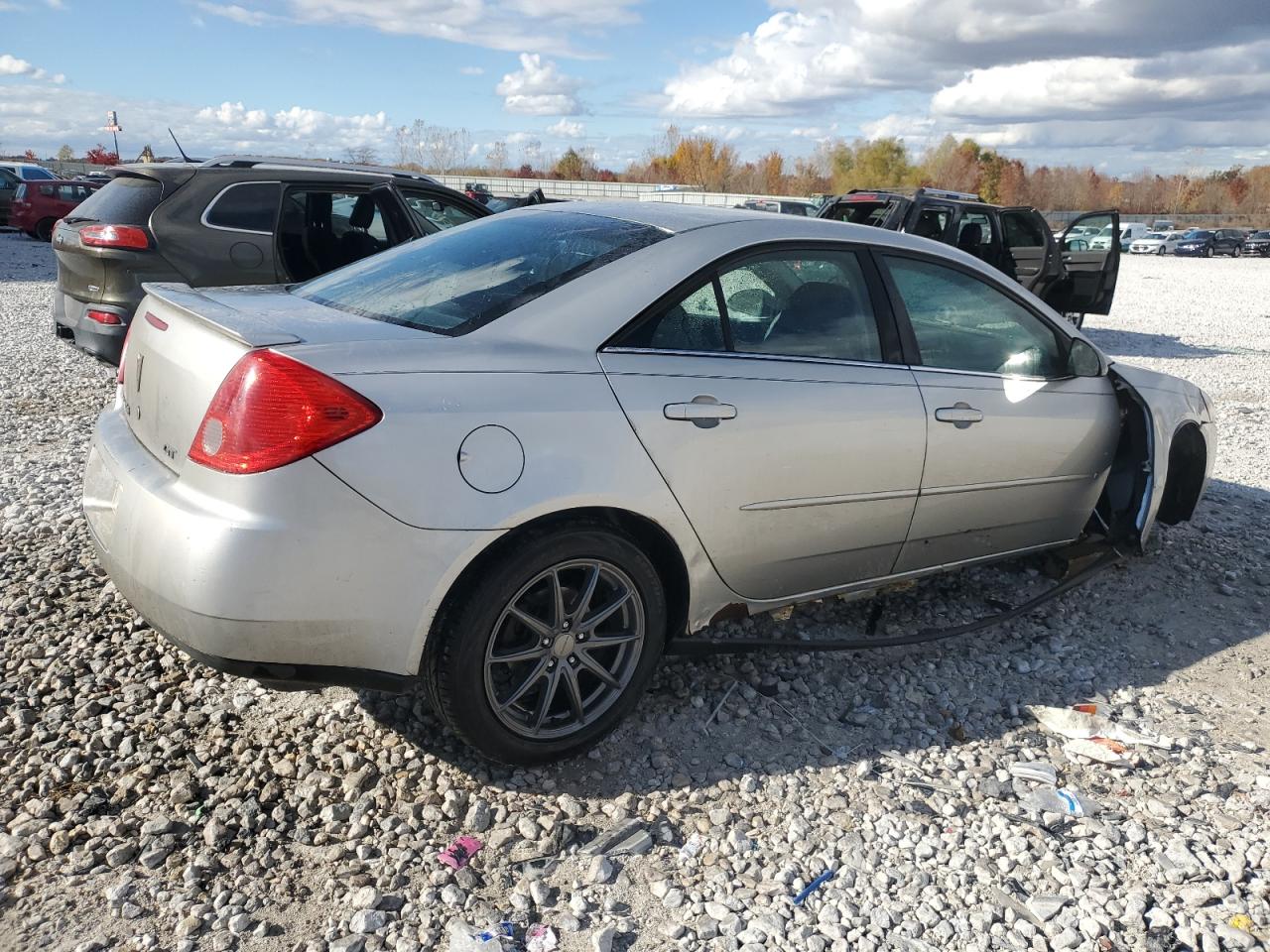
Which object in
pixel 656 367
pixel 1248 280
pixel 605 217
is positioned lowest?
pixel 1248 280

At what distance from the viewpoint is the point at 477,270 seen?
3.34 metres

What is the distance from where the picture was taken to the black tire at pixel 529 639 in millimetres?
2744

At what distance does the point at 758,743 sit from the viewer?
3.29 metres

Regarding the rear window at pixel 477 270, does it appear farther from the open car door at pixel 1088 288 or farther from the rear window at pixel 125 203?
the open car door at pixel 1088 288

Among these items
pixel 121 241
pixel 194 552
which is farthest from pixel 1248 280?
pixel 194 552

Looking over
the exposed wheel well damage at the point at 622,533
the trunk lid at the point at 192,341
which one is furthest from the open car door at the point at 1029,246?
the trunk lid at the point at 192,341

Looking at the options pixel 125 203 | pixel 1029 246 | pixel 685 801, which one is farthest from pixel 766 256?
pixel 1029 246

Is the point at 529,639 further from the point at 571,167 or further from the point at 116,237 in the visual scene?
the point at 571,167

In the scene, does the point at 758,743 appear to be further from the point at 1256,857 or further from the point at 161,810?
the point at 161,810

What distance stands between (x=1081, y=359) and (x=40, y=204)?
26.5 metres

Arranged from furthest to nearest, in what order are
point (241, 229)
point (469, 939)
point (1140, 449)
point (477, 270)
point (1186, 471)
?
point (241, 229), point (1186, 471), point (1140, 449), point (477, 270), point (469, 939)

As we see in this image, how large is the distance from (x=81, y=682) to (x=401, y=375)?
1.79 metres

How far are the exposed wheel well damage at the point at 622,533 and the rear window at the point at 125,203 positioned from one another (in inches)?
206

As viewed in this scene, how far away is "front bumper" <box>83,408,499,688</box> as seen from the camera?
2.47m
